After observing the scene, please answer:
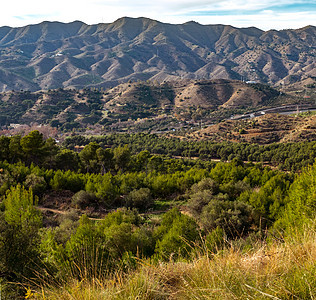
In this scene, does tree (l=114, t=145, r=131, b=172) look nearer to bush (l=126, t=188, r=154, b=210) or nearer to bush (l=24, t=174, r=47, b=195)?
bush (l=24, t=174, r=47, b=195)

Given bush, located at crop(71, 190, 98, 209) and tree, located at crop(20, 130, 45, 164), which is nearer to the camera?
bush, located at crop(71, 190, 98, 209)

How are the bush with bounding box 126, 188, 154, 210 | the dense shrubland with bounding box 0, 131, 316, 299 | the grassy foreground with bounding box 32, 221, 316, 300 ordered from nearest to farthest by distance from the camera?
1. the grassy foreground with bounding box 32, 221, 316, 300
2. the dense shrubland with bounding box 0, 131, 316, 299
3. the bush with bounding box 126, 188, 154, 210

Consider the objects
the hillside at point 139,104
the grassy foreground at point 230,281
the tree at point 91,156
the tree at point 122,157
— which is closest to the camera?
the grassy foreground at point 230,281

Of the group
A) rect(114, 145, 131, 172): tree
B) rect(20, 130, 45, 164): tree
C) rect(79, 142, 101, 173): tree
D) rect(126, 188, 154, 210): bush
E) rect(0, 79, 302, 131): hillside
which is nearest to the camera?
rect(126, 188, 154, 210): bush

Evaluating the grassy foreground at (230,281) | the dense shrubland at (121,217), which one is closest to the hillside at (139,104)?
the dense shrubland at (121,217)

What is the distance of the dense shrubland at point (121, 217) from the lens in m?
4.70

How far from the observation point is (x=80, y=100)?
402 feet

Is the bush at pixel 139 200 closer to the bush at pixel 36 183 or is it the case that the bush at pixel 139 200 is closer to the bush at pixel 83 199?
the bush at pixel 83 199

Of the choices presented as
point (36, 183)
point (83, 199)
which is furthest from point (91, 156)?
point (83, 199)

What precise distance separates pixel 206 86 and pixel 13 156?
116m

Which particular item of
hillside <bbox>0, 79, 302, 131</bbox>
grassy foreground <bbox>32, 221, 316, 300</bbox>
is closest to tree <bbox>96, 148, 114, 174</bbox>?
grassy foreground <bbox>32, 221, 316, 300</bbox>

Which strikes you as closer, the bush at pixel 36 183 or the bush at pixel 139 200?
the bush at pixel 139 200

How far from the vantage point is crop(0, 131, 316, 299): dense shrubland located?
470 centimetres

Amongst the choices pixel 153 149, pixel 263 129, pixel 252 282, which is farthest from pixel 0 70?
pixel 252 282
